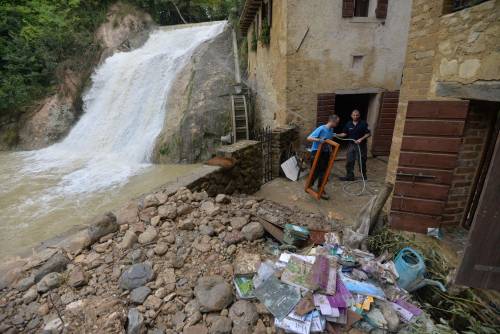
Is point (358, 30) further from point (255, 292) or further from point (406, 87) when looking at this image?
point (255, 292)

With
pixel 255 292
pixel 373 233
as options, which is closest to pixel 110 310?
pixel 255 292

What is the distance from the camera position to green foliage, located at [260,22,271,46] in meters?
8.61

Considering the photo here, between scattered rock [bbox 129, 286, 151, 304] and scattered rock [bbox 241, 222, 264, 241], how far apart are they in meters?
1.23

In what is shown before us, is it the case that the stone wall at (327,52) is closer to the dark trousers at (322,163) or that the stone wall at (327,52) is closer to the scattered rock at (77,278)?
the dark trousers at (322,163)

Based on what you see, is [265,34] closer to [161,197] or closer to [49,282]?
[161,197]

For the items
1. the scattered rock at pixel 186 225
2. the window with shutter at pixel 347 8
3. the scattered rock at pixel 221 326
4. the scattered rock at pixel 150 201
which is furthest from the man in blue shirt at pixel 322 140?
the scattered rock at pixel 221 326

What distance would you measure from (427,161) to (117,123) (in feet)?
37.3

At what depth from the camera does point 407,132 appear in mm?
3182

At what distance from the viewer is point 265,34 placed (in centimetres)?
877

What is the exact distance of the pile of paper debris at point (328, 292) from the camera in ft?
7.25

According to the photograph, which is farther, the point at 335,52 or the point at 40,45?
the point at 40,45

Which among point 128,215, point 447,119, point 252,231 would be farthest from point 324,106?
point 128,215

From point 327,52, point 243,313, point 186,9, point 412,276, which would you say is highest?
point 186,9

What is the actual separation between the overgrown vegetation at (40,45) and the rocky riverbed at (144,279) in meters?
13.3
